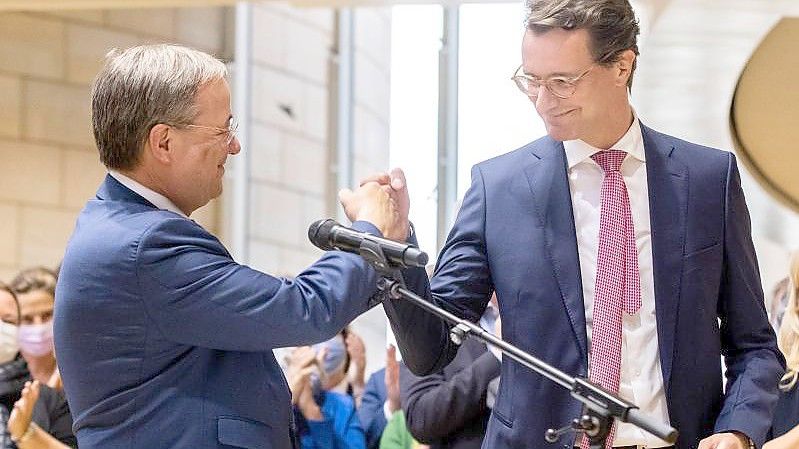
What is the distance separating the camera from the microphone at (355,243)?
2170mm

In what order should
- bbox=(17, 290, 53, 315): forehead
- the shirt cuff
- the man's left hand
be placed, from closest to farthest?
the man's left hand < bbox=(17, 290, 53, 315): forehead < the shirt cuff

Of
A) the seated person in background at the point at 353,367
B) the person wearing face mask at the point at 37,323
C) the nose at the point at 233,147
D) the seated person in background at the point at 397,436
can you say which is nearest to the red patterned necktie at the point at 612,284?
the nose at the point at 233,147

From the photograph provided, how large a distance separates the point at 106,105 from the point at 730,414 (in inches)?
51.1

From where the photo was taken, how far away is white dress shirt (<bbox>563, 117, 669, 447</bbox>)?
2.46 m

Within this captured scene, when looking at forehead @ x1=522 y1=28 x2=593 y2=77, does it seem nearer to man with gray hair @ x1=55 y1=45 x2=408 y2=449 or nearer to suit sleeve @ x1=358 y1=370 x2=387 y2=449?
man with gray hair @ x1=55 y1=45 x2=408 y2=449

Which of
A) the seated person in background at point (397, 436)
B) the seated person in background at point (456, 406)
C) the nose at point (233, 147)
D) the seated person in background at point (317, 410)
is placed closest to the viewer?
the nose at point (233, 147)

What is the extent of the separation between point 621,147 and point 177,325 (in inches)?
37.1

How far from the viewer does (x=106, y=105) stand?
8.00 feet

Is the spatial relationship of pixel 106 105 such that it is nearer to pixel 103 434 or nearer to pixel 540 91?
pixel 103 434

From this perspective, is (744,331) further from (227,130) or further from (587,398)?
(227,130)

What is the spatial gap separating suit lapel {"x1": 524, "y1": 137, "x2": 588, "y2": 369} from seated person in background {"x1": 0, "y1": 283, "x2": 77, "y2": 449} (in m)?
2.55

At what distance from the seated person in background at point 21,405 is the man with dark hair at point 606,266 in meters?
2.38

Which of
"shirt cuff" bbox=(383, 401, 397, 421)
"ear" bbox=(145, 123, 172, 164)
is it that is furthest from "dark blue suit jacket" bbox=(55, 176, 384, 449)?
"shirt cuff" bbox=(383, 401, 397, 421)

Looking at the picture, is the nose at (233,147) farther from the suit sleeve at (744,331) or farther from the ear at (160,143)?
the suit sleeve at (744,331)
